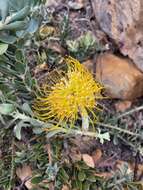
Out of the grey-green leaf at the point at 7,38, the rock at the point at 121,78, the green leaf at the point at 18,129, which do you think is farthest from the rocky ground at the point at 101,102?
the grey-green leaf at the point at 7,38

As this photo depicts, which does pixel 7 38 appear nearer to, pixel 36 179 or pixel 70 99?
pixel 70 99

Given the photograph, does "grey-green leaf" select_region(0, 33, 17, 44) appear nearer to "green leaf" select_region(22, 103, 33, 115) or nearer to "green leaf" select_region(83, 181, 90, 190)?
"green leaf" select_region(22, 103, 33, 115)

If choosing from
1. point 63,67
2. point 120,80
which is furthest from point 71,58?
point 120,80

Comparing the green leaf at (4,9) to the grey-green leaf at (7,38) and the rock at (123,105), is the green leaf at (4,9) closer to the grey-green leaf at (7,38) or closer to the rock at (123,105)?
the grey-green leaf at (7,38)

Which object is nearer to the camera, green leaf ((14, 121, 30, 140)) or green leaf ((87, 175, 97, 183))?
green leaf ((14, 121, 30, 140))

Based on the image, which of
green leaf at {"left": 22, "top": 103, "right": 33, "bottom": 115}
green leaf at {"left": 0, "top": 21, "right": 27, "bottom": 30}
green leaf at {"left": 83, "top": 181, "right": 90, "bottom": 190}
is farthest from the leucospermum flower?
green leaf at {"left": 0, "top": 21, "right": 27, "bottom": 30}

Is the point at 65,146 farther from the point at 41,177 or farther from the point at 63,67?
the point at 63,67
